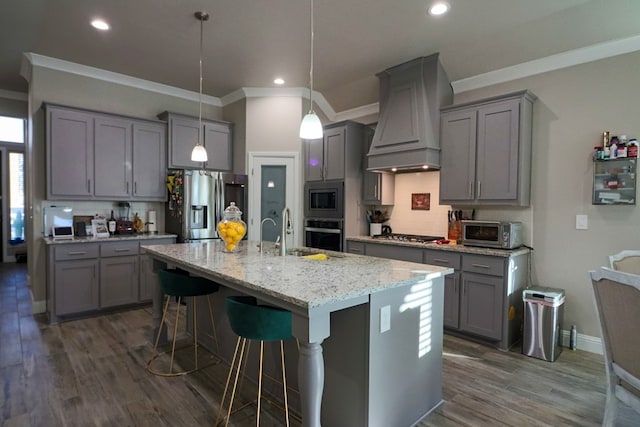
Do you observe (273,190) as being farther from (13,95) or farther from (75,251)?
(13,95)

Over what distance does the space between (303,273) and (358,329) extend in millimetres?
441

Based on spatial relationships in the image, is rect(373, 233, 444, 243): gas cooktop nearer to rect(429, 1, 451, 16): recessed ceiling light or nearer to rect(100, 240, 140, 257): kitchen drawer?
rect(429, 1, 451, 16): recessed ceiling light

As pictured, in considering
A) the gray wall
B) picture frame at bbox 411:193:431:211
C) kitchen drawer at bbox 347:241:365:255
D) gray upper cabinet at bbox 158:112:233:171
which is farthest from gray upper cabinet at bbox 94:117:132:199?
the gray wall

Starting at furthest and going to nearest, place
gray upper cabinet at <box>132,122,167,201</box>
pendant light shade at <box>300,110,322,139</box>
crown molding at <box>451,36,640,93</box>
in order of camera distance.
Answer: gray upper cabinet at <box>132,122,167,201</box>, crown molding at <box>451,36,640,93</box>, pendant light shade at <box>300,110,322,139</box>

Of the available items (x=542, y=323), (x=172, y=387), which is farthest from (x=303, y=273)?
(x=542, y=323)

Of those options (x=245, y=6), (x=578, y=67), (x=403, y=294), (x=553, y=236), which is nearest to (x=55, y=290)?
(x=245, y=6)

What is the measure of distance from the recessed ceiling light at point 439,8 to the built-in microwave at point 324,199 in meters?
2.17

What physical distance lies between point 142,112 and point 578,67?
5149 millimetres

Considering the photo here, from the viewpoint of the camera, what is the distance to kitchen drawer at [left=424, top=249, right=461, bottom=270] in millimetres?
3471

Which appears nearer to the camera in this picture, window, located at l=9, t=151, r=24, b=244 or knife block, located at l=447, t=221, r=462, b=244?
knife block, located at l=447, t=221, r=462, b=244

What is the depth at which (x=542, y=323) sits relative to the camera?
9.93 feet

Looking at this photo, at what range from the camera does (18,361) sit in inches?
112

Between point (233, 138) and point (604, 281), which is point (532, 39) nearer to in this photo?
point (604, 281)

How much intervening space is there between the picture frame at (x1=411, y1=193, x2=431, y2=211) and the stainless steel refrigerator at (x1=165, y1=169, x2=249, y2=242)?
7.93 ft
